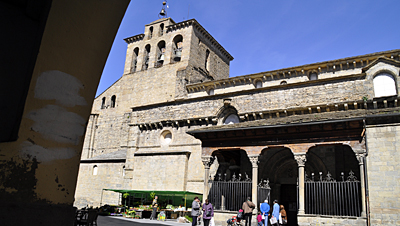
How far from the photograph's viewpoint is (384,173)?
13.4m

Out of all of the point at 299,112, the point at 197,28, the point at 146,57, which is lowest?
the point at 299,112

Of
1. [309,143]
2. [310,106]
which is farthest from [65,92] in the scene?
[310,106]

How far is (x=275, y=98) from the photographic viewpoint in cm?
2128

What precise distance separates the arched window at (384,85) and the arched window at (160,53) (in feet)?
70.1

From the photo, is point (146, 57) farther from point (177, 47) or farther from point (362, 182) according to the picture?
point (362, 182)

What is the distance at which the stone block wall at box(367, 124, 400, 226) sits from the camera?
1291 centimetres

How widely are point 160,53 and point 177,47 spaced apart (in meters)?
2.12

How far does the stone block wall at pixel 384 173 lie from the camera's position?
42.3 ft

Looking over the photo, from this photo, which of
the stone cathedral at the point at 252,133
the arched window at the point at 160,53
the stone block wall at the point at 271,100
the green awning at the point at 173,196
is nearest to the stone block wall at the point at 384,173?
the stone cathedral at the point at 252,133

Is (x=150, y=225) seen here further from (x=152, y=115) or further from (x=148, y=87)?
(x=148, y=87)

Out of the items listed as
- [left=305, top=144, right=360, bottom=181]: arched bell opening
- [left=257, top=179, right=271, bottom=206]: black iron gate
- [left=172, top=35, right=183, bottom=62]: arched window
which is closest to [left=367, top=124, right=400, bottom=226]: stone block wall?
[left=305, top=144, right=360, bottom=181]: arched bell opening

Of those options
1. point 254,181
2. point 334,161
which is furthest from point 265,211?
point 334,161

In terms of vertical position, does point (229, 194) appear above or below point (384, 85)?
below

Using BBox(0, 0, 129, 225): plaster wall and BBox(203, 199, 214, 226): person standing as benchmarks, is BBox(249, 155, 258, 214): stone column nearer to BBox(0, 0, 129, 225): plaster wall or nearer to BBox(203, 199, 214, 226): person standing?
BBox(203, 199, 214, 226): person standing
